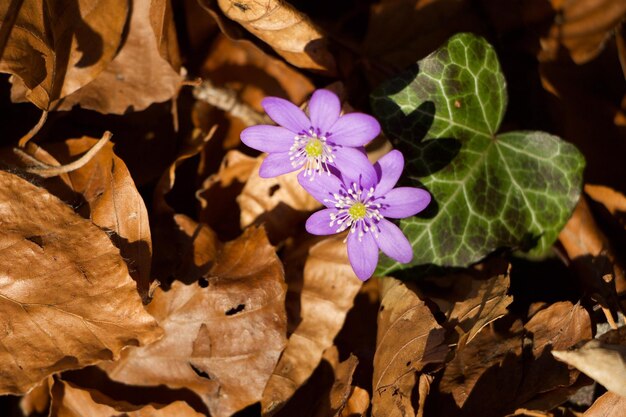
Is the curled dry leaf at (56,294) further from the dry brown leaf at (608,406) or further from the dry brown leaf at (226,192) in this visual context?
the dry brown leaf at (608,406)

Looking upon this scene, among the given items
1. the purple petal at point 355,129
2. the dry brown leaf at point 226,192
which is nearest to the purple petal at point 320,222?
the purple petal at point 355,129

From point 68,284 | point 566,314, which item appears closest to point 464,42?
point 566,314

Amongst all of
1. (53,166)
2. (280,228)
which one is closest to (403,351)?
(280,228)

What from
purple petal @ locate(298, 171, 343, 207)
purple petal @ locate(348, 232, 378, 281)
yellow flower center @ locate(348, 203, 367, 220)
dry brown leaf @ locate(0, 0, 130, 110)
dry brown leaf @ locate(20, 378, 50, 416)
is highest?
dry brown leaf @ locate(0, 0, 130, 110)

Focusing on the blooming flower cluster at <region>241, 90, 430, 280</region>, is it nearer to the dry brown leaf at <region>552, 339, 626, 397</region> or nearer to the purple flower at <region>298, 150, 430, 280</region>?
the purple flower at <region>298, 150, 430, 280</region>

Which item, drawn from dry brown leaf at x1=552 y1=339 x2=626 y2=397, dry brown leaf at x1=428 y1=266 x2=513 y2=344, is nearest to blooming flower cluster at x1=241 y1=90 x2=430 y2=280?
dry brown leaf at x1=428 y1=266 x2=513 y2=344

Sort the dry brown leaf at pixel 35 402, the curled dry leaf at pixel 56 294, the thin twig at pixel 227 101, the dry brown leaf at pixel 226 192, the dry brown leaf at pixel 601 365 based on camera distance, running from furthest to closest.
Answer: the thin twig at pixel 227 101
the dry brown leaf at pixel 226 192
the dry brown leaf at pixel 35 402
the curled dry leaf at pixel 56 294
the dry brown leaf at pixel 601 365
